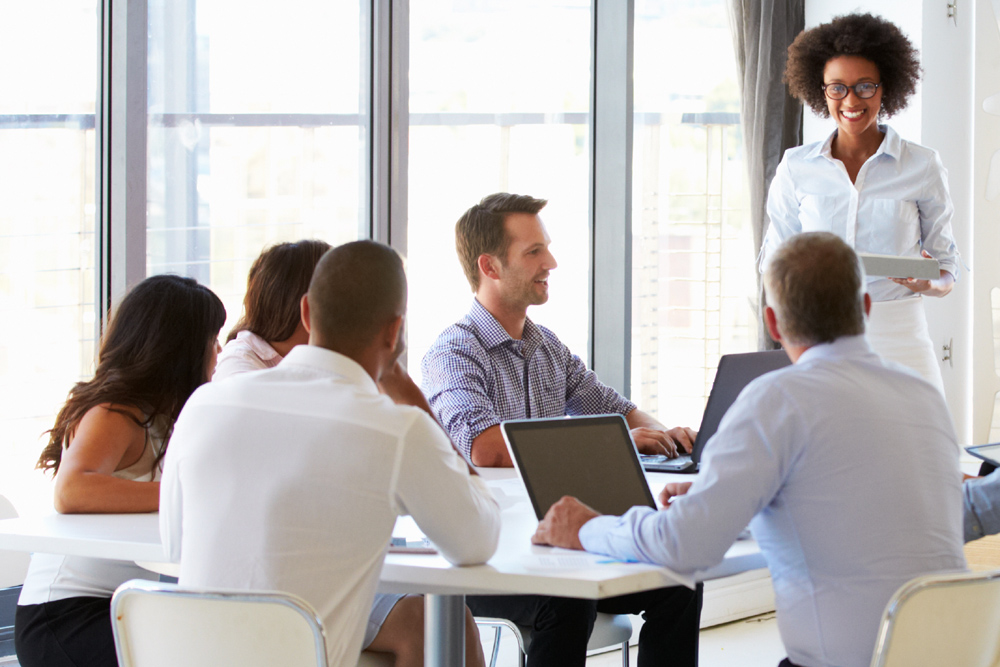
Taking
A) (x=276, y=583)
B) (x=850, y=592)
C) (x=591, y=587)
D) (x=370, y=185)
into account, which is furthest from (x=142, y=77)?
(x=850, y=592)

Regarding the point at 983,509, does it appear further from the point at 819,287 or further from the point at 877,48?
the point at 877,48

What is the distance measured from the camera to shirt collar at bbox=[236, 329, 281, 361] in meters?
2.27

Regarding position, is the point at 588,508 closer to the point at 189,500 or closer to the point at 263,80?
the point at 189,500

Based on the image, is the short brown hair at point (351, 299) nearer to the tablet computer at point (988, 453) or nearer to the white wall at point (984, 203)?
the tablet computer at point (988, 453)

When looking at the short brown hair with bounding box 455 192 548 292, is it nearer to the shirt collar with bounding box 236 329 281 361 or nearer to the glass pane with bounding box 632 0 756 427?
the shirt collar with bounding box 236 329 281 361

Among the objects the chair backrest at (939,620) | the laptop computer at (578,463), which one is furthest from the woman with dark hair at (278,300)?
the chair backrest at (939,620)

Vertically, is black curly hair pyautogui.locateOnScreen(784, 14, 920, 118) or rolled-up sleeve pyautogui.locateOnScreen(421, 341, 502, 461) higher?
black curly hair pyautogui.locateOnScreen(784, 14, 920, 118)

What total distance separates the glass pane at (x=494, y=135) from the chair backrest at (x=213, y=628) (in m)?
2.15

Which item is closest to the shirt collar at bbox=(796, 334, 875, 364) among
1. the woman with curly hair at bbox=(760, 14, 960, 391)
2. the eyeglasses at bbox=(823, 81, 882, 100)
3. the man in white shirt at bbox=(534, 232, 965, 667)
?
the man in white shirt at bbox=(534, 232, 965, 667)

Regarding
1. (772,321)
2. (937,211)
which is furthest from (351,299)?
(937,211)

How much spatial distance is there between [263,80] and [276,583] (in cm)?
202

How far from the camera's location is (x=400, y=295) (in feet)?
5.17

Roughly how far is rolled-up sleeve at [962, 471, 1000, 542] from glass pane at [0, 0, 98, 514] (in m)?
2.16

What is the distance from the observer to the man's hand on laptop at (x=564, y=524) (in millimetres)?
1640
